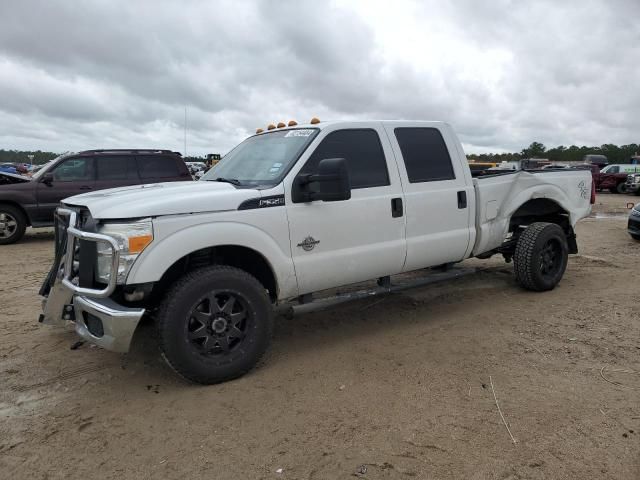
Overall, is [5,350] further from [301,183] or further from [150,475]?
[301,183]

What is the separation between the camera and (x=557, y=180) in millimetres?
6020

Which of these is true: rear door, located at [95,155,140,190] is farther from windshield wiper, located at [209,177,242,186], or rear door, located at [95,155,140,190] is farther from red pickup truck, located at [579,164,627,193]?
red pickup truck, located at [579,164,627,193]

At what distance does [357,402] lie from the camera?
3.31 metres

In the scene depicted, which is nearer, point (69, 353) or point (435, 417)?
point (435, 417)

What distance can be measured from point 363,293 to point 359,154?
4.00 ft

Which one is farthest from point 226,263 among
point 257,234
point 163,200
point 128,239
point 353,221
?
point 353,221

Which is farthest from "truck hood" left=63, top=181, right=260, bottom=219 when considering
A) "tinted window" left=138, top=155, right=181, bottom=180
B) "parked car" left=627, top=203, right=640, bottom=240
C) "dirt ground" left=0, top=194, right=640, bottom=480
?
"parked car" left=627, top=203, right=640, bottom=240

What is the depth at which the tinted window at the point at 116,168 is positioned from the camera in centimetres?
1040

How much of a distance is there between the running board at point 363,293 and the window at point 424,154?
3.24ft

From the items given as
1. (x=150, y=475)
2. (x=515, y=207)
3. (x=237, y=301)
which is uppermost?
(x=515, y=207)

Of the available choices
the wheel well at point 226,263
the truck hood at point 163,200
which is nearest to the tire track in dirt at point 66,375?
the wheel well at point 226,263

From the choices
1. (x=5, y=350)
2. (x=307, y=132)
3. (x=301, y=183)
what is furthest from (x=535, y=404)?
(x=5, y=350)

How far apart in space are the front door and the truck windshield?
0.14 meters

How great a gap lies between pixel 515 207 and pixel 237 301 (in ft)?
11.5
